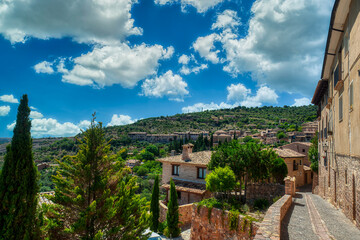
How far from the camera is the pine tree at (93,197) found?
848 cm

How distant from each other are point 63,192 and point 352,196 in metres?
12.3

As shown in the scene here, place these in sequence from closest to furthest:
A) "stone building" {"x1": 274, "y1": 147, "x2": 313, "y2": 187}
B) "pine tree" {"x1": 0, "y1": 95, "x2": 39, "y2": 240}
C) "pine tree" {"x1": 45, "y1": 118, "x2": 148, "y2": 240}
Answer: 1. "pine tree" {"x1": 0, "y1": 95, "x2": 39, "y2": 240}
2. "pine tree" {"x1": 45, "y1": 118, "x2": 148, "y2": 240}
3. "stone building" {"x1": 274, "y1": 147, "x2": 313, "y2": 187}

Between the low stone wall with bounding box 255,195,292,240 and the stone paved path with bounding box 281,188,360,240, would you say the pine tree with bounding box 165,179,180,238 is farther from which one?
the low stone wall with bounding box 255,195,292,240

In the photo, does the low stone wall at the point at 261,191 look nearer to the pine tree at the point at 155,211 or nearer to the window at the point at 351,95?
the pine tree at the point at 155,211

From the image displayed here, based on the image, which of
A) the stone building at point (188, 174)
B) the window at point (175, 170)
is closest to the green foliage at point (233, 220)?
the stone building at point (188, 174)

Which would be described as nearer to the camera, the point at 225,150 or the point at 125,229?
the point at 125,229

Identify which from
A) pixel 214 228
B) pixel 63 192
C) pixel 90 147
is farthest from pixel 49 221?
pixel 214 228

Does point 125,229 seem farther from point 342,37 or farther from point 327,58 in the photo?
point 327,58

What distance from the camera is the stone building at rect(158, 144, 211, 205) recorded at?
22297 millimetres

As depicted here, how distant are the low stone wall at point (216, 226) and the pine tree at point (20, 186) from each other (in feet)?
32.5

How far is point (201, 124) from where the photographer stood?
143 metres

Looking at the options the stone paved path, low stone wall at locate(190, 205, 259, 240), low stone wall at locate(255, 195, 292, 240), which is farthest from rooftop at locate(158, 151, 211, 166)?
low stone wall at locate(255, 195, 292, 240)

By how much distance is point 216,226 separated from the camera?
14.3 m

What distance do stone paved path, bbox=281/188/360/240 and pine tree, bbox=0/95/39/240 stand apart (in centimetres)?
912
